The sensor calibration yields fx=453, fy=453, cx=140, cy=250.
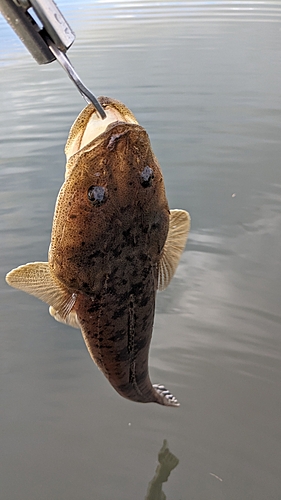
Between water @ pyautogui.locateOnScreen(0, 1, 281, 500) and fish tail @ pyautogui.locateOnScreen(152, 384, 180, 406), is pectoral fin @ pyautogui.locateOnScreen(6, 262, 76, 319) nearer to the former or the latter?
fish tail @ pyautogui.locateOnScreen(152, 384, 180, 406)

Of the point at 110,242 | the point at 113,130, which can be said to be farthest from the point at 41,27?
the point at 110,242

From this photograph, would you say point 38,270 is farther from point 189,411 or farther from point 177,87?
point 177,87

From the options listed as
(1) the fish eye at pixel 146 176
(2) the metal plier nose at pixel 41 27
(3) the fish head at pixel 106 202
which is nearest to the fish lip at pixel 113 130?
(3) the fish head at pixel 106 202

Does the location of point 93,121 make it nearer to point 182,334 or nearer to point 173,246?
point 173,246

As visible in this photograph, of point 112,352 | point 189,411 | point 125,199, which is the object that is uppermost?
point 125,199

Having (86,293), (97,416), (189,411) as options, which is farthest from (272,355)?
(86,293)

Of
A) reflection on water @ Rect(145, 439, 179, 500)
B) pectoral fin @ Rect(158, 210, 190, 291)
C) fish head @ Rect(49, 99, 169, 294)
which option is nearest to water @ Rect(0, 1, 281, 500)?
reflection on water @ Rect(145, 439, 179, 500)
